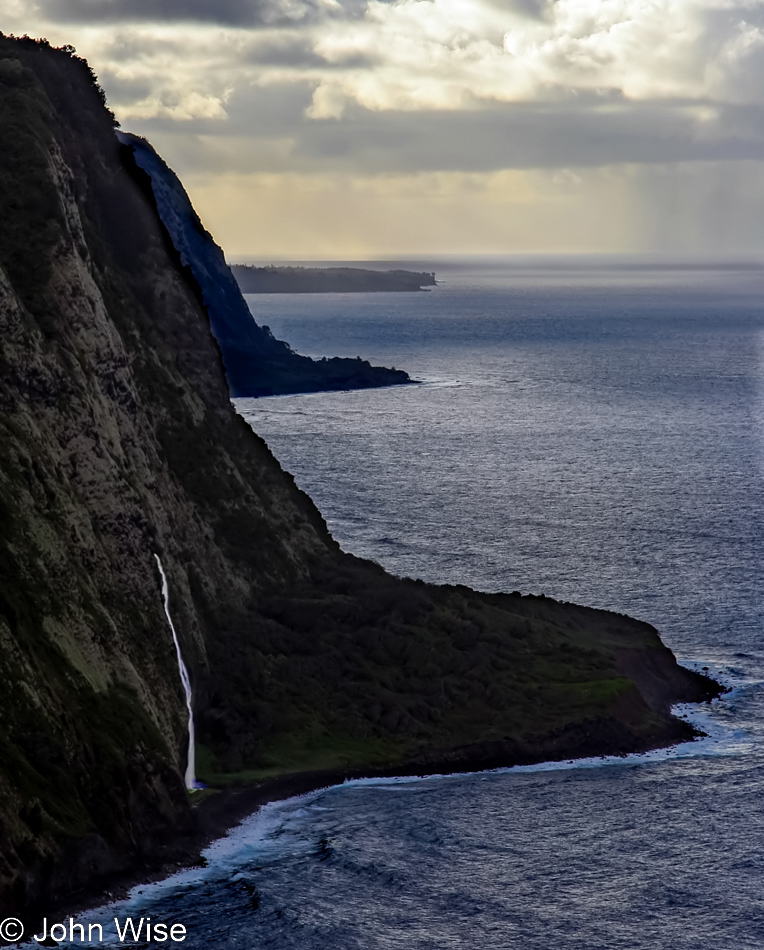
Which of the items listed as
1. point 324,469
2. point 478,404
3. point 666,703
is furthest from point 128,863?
point 478,404

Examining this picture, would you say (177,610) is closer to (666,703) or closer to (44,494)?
(44,494)

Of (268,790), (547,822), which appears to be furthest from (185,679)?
(547,822)

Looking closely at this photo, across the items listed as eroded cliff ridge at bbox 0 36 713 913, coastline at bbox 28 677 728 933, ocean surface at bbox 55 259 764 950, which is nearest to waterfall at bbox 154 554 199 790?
eroded cliff ridge at bbox 0 36 713 913

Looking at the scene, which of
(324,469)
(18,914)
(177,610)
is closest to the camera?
(18,914)

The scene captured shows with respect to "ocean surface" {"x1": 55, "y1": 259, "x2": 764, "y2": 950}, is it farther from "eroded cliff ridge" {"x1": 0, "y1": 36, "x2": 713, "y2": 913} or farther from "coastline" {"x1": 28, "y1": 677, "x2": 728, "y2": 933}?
"eroded cliff ridge" {"x1": 0, "y1": 36, "x2": 713, "y2": 913}

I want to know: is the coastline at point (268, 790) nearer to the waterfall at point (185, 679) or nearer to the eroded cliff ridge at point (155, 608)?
the eroded cliff ridge at point (155, 608)

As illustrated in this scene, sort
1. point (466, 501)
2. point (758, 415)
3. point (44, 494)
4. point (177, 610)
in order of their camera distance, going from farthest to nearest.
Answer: point (758, 415) < point (466, 501) < point (177, 610) < point (44, 494)
